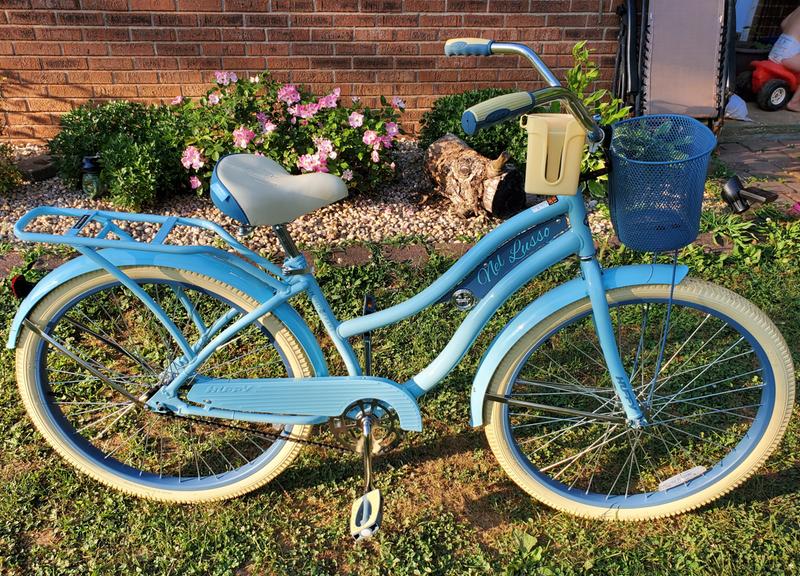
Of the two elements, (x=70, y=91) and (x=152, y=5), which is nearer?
(x=152, y=5)

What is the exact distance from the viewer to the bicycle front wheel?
2.09m

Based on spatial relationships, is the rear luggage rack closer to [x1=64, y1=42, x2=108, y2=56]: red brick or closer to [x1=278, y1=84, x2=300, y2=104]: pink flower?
[x1=278, y1=84, x2=300, y2=104]: pink flower

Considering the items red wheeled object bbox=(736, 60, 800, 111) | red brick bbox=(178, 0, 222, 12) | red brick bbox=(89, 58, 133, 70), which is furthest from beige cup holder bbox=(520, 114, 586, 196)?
red wheeled object bbox=(736, 60, 800, 111)

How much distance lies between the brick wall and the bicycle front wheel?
2526 millimetres

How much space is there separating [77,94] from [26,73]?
345 millimetres

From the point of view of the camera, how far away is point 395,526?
2424 millimetres

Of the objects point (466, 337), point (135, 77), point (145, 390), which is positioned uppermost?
point (135, 77)

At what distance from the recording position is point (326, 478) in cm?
260

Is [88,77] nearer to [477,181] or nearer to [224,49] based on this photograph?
[224,49]

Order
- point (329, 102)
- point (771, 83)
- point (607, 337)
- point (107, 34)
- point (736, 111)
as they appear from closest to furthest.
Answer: point (607, 337), point (329, 102), point (107, 34), point (736, 111), point (771, 83)

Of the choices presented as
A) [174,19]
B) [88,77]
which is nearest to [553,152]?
[174,19]

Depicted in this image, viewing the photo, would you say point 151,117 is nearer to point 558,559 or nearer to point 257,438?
point 257,438

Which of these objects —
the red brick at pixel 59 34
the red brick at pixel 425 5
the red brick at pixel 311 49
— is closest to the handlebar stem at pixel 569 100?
the red brick at pixel 425 5

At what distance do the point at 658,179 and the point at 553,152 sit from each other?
0.30 m
